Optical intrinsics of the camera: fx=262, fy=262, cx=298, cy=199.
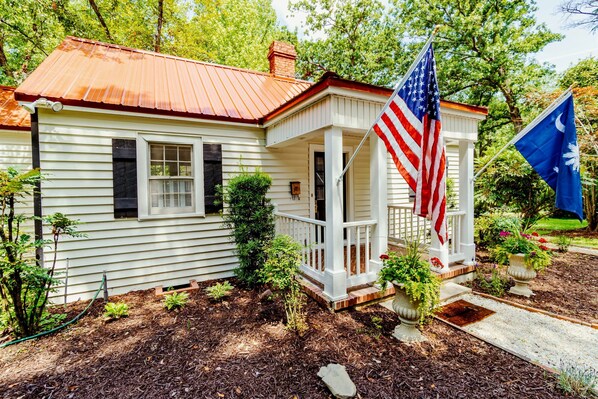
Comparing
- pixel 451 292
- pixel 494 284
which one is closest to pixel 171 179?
pixel 451 292

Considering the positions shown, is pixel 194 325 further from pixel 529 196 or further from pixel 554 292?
pixel 529 196

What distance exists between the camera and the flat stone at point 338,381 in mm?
2219

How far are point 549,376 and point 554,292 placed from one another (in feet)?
9.27

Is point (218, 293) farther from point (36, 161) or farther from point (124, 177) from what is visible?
point (36, 161)

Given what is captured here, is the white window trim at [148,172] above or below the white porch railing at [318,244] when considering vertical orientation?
above

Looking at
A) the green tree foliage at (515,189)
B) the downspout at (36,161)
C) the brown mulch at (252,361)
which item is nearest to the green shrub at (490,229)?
the green tree foliage at (515,189)

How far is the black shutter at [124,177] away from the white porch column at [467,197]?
19.5ft

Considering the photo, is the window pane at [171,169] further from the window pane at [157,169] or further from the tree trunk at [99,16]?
the tree trunk at [99,16]

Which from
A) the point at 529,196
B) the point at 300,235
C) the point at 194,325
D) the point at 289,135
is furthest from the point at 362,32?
the point at 194,325

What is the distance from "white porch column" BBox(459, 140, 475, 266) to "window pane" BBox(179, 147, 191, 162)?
5202 mm

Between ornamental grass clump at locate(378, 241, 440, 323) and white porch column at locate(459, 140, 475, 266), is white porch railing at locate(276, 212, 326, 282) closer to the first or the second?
ornamental grass clump at locate(378, 241, 440, 323)

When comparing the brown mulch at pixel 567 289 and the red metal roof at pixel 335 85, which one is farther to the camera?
the brown mulch at pixel 567 289

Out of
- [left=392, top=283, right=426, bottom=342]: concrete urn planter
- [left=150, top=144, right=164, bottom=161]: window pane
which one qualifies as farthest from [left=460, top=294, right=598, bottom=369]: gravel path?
[left=150, top=144, right=164, bottom=161]: window pane

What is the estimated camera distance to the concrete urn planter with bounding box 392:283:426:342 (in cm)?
293
